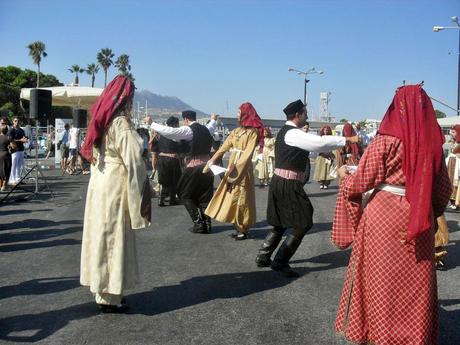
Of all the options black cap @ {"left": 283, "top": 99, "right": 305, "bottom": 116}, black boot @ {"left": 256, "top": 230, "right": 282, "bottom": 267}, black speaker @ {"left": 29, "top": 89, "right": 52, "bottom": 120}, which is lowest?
black boot @ {"left": 256, "top": 230, "right": 282, "bottom": 267}

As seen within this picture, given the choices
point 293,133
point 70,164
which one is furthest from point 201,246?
point 70,164

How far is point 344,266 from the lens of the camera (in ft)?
18.9

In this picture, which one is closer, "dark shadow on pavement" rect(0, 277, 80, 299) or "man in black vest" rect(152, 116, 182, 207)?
"dark shadow on pavement" rect(0, 277, 80, 299)

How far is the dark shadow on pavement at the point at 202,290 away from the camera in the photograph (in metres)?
4.32

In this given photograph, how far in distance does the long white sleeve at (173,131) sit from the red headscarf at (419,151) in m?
3.81

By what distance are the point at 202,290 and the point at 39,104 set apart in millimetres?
8959

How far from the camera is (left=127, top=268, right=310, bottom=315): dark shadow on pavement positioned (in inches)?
170

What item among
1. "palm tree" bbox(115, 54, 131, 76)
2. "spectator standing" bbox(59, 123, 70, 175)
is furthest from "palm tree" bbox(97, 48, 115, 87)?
"spectator standing" bbox(59, 123, 70, 175)

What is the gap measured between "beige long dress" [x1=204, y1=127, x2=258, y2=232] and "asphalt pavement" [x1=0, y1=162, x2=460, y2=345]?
0.42 metres

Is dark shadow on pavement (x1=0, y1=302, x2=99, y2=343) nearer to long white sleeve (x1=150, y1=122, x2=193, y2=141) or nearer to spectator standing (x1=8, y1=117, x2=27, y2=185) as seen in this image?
long white sleeve (x1=150, y1=122, x2=193, y2=141)

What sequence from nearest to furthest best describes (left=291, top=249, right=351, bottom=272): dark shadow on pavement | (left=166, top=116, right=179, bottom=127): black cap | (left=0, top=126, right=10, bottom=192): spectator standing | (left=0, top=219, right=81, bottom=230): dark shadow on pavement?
1. (left=291, top=249, right=351, bottom=272): dark shadow on pavement
2. (left=0, top=219, right=81, bottom=230): dark shadow on pavement
3. (left=166, top=116, right=179, bottom=127): black cap
4. (left=0, top=126, right=10, bottom=192): spectator standing

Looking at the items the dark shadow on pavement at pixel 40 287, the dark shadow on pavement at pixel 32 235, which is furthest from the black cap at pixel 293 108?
the dark shadow on pavement at pixel 32 235

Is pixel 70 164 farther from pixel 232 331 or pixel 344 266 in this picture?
pixel 232 331

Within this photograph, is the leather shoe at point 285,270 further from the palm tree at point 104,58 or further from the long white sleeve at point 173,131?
the palm tree at point 104,58
